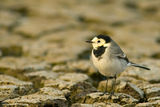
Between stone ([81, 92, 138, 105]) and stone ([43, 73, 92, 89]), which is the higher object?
stone ([43, 73, 92, 89])

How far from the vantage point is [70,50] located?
5.70 metres

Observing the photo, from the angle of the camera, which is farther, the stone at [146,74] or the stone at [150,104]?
the stone at [146,74]

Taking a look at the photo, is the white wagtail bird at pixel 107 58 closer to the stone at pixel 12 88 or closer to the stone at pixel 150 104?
the stone at pixel 150 104

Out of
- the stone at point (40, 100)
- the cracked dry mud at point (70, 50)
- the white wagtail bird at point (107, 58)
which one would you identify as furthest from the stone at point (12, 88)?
the white wagtail bird at point (107, 58)

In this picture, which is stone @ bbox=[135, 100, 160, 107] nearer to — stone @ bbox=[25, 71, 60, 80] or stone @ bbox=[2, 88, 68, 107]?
stone @ bbox=[2, 88, 68, 107]

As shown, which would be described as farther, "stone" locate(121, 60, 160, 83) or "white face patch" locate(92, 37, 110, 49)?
"stone" locate(121, 60, 160, 83)

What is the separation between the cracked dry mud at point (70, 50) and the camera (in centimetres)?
351

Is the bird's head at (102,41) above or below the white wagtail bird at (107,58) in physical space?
above

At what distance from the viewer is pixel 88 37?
21.8ft

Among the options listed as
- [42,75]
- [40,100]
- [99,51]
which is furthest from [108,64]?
[42,75]

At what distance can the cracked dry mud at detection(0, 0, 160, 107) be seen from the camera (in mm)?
3509

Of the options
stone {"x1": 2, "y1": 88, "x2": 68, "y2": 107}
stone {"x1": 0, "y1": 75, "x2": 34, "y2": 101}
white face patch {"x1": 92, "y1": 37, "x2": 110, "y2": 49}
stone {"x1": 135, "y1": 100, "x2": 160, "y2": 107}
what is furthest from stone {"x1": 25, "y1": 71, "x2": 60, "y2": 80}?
stone {"x1": 135, "y1": 100, "x2": 160, "y2": 107}

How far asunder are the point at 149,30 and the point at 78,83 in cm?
368

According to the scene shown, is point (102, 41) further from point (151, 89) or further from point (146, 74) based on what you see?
point (146, 74)
